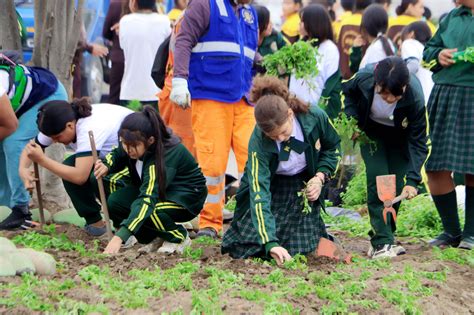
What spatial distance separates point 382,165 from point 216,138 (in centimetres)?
134

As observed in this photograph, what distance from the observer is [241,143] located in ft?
24.2

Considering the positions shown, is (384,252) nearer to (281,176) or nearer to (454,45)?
(281,176)

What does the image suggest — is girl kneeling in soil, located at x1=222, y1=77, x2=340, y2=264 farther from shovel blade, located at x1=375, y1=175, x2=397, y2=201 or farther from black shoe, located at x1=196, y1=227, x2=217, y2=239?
black shoe, located at x1=196, y1=227, x2=217, y2=239

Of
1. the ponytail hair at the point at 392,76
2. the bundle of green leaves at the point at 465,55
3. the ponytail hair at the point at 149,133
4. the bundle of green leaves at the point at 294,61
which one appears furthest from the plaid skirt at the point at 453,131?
the ponytail hair at the point at 149,133

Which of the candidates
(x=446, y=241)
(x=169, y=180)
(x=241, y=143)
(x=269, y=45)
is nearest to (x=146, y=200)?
(x=169, y=180)

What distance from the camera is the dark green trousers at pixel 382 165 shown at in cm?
656

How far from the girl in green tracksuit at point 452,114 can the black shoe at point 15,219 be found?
3.02 metres

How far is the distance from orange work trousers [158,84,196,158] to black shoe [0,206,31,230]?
1639 millimetres

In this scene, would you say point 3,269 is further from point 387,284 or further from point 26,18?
point 26,18

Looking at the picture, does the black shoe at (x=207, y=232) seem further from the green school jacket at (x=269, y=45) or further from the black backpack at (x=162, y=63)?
the green school jacket at (x=269, y=45)

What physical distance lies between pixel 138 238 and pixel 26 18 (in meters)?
8.23

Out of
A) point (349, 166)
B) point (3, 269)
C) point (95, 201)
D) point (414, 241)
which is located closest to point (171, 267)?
point (3, 269)

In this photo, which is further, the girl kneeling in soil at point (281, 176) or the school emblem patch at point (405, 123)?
the school emblem patch at point (405, 123)

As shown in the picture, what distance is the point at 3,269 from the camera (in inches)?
208
